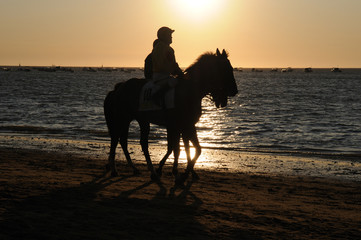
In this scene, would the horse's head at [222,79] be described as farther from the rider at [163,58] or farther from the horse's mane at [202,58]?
the rider at [163,58]

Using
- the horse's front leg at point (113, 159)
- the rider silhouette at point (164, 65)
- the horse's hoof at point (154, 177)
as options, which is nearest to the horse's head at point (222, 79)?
the rider silhouette at point (164, 65)

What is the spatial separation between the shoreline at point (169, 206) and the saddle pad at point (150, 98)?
1.68 m

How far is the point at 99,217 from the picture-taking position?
23.7 ft

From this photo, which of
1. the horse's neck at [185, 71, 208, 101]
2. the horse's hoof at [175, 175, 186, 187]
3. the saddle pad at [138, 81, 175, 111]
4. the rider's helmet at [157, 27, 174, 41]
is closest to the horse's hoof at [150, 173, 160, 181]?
the horse's hoof at [175, 175, 186, 187]

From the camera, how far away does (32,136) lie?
21297 mm

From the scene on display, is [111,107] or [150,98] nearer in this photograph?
[150,98]

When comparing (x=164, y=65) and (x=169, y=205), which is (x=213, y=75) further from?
(x=169, y=205)

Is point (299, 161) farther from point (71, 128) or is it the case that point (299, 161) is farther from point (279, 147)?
point (71, 128)

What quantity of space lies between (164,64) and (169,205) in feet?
10.3

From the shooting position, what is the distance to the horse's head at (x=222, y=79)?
1044 cm

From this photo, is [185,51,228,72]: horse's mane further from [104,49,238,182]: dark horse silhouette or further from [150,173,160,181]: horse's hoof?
[150,173,160,181]: horse's hoof

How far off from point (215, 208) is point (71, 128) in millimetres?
18896

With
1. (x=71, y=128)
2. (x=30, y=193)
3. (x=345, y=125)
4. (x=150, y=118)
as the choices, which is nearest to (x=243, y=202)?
(x=150, y=118)

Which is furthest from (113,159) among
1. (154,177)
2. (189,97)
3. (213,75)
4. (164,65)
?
(213,75)
